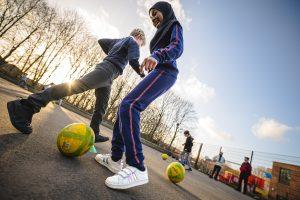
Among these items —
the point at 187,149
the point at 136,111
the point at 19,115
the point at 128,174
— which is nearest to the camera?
the point at 128,174

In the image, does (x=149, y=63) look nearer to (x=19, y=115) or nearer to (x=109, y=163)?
(x=109, y=163)

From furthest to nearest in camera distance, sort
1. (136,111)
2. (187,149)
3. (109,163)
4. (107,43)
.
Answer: (187,149)
(107,43)
(109,163)
(136,111)

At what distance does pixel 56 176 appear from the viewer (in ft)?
6.76

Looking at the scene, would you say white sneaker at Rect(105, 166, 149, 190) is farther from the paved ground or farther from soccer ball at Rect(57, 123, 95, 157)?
soccer ball at Rect(57, 123, 95, 157)

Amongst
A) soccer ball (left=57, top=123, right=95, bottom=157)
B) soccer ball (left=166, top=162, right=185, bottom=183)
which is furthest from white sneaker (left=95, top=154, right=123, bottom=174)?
soccer ball (left=166, top=162, right=185, bottom=183)

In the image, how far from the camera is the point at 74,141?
2832mm

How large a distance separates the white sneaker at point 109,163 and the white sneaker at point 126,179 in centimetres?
58

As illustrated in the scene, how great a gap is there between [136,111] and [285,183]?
112 ft

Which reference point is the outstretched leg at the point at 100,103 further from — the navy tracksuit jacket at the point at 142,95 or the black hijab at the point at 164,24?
the navy tracksuit jacket at the point at 142,95

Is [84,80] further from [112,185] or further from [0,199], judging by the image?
[0,199]

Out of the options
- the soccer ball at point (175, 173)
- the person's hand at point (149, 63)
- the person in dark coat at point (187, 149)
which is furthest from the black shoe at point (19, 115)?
the person in dark coat at point (187, 149)

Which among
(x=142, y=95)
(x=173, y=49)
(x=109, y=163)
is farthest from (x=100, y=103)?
(x=173, y=49)

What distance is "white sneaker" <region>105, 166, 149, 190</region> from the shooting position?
7.81 ft

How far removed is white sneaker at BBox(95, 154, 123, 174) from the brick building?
1153 inches
